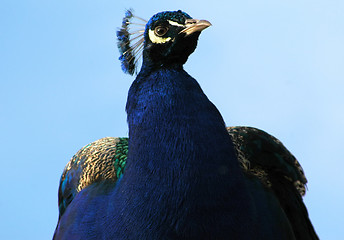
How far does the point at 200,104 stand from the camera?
4141mm

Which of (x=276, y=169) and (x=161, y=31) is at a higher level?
(x=161, y=31)

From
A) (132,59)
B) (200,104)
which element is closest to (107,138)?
(132,59)

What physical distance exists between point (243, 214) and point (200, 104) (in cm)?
92

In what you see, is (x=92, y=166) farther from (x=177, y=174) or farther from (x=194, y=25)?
(x=194, y=25)

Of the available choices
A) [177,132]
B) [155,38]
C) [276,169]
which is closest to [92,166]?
[155,38]

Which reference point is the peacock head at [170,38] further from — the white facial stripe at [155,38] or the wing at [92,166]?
the wing at [92,166]

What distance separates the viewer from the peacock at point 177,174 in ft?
12.7

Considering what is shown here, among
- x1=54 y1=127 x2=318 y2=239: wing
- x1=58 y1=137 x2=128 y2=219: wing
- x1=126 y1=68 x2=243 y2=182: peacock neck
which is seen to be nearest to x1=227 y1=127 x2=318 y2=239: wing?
x1=54 y1=127 x2=318 y2=239: wing

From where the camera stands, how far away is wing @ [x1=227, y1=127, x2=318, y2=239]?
5.00 meters

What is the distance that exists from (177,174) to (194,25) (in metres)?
1.29

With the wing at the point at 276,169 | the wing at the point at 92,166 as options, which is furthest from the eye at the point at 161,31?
the wing at the point at 92,166

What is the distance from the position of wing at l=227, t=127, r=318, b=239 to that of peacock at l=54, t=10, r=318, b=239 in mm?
14

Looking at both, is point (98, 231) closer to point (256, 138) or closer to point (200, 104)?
point (200, 104)

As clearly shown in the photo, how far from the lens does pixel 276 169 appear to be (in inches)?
202
